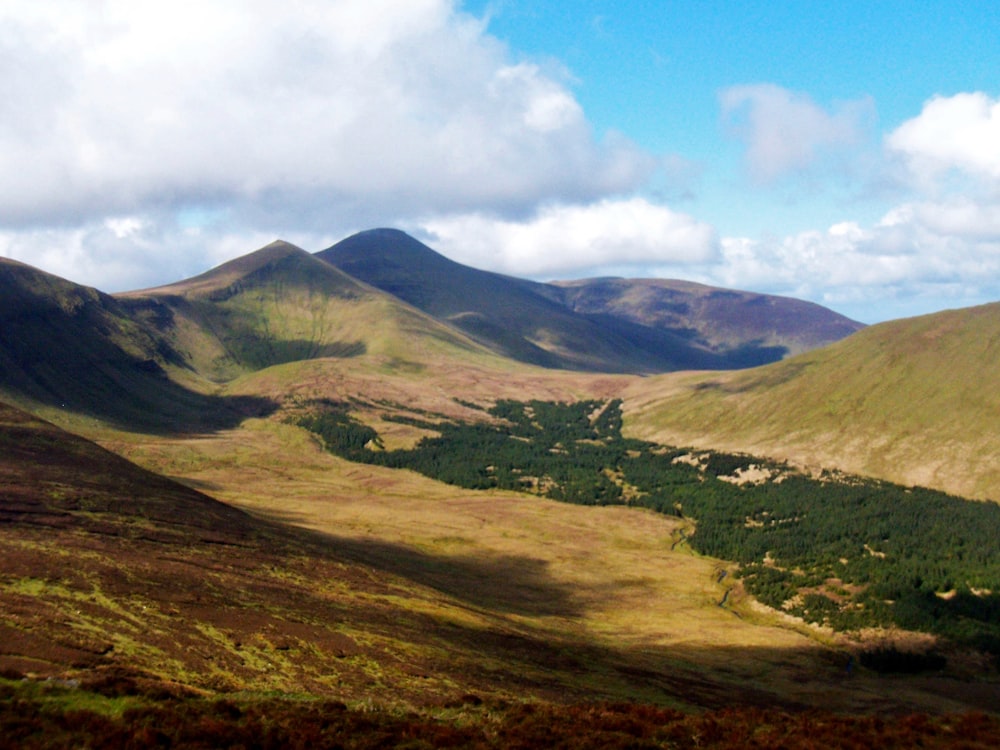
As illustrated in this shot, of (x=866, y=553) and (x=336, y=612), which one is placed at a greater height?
(x=336, y=612)

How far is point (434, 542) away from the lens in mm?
143625

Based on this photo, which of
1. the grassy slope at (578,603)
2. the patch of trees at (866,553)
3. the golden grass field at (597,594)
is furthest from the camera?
the patch of trees at (866,553)

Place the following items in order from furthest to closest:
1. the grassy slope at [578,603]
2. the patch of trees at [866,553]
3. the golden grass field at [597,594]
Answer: the patch of trees at [866,553], the golden grass field at [597,594], the grassy slope at [578,603]

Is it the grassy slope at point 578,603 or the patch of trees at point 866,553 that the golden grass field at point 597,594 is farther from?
the patch of trees at point 866,553

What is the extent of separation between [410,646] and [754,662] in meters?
51.7

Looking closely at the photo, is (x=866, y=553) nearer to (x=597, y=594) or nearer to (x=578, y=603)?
(x=597, y=594)

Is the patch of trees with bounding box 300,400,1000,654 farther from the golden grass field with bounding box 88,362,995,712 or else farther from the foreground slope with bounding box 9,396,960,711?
the foreground slope with bounding box 9,396,960,711

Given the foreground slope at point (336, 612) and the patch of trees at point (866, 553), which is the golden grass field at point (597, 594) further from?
the patch of trees at point (866, 553)

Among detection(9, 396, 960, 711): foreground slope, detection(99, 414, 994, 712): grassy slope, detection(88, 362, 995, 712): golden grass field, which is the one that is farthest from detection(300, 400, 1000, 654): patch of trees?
detection(9, 396, 960, 711): foreground slope

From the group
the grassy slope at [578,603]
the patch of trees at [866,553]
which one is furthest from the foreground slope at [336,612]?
the patch of trees at [866,553]

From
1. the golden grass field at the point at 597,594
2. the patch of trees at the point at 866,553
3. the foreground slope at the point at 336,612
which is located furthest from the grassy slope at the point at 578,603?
the patch of trees at the point at 866,553

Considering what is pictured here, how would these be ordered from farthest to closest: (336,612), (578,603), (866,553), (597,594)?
(866,553) → (597,594) → (578,603) → (336,612)

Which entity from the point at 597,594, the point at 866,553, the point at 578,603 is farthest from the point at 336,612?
the point at 866,553

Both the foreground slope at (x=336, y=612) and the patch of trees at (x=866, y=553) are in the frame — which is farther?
the patch of trees at (x=866, y=553)
